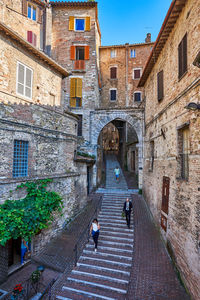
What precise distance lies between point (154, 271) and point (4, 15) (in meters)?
19.8

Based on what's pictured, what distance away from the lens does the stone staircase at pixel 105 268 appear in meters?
6.28

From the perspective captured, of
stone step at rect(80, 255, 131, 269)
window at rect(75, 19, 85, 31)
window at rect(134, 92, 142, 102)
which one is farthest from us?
window at rect(134, 92, 142, 102)

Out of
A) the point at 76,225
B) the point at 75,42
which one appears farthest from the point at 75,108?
the point at 76,225

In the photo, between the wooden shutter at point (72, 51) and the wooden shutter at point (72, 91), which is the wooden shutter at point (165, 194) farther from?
the wooden shutter at point (72, 51)

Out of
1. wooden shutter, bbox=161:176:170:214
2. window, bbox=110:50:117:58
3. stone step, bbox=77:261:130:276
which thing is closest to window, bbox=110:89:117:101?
window, bbox=110:50:117:58

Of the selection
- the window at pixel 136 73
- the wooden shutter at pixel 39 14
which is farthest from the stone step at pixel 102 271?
the window at pixel 136 73

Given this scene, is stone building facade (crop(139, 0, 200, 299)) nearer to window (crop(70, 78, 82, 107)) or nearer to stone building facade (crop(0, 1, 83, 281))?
stone building facade (crop(0, 1, 83, 281))

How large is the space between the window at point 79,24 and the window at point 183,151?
16328 mm

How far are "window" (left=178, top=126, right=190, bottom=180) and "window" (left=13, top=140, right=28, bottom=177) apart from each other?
22.6 feet

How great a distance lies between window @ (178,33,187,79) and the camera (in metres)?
6.73

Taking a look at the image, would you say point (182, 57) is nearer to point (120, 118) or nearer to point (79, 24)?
point (120, 118)

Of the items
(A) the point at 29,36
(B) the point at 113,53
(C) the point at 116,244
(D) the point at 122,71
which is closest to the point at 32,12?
(A) the point at 29,36

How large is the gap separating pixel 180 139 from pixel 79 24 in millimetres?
17203

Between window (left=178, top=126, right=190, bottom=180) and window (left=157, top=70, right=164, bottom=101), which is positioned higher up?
window (left=157, top=70, right=164, bottom=101)
